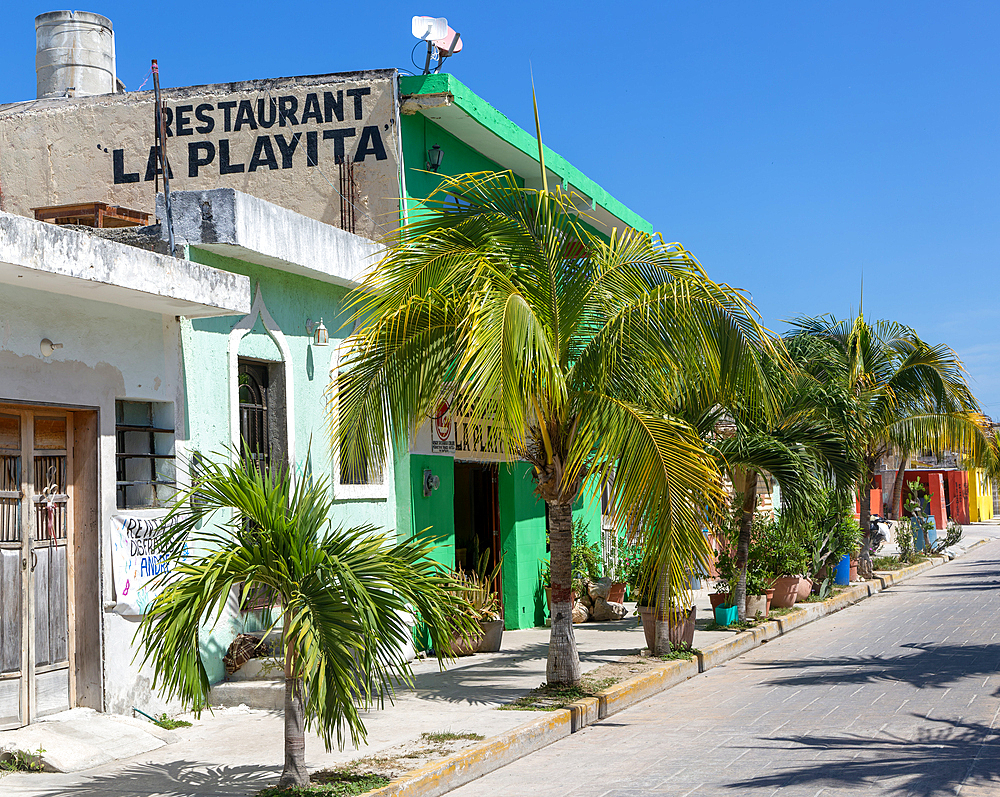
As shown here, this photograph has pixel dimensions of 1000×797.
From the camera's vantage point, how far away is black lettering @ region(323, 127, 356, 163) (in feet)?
45.7

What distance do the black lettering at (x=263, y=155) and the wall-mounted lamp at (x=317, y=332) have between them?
144 inches

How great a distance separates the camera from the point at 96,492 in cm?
870

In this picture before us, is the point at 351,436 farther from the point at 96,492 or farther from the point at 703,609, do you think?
the point at 703,609

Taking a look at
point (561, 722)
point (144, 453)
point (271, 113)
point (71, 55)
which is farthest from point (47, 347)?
point (71, 55)

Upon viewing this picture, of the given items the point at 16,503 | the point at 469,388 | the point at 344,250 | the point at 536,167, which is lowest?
the point at 16,503

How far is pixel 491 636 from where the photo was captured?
1312cm

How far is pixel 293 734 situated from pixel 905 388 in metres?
19.6

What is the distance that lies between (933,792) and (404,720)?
425 cm

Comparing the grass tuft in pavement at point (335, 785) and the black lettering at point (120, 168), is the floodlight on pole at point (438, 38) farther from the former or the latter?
the grass tuft in pavement at point (335, 785)

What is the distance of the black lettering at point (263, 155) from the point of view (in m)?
14.4

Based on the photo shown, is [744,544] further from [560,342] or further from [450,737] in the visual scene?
[450,737]

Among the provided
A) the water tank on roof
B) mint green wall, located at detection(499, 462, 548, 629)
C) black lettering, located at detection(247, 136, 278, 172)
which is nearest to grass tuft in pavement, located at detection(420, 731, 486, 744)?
mint green wall, located at detection(499, 462, 548, 629)

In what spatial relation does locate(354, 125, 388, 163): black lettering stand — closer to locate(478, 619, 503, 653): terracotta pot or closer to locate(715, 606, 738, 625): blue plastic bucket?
locate(478, 619, 503, 653): terracotta pot

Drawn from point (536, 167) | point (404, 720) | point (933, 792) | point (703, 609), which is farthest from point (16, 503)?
point (703, 609)
